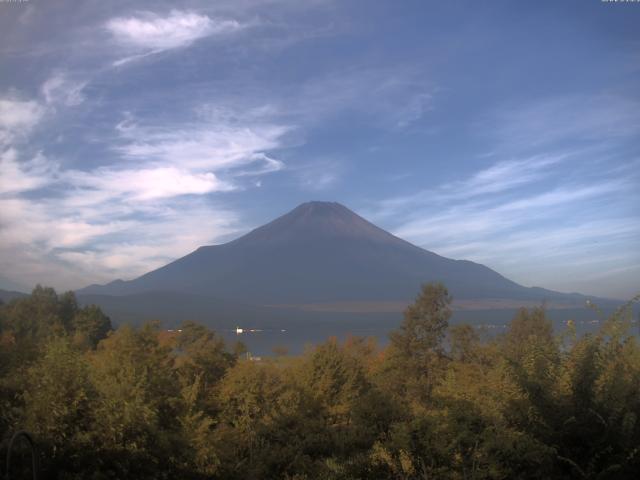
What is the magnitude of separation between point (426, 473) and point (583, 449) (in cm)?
242

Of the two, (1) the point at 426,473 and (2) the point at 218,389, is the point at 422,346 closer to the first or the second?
(2) the point at 218,389

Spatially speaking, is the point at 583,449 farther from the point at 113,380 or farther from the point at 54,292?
the point at 54,292

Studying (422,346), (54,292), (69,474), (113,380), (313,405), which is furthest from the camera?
(54,292)

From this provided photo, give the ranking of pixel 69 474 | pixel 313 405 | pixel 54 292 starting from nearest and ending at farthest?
pixel 69 474 → pixel 313 405 → pixel 54 292

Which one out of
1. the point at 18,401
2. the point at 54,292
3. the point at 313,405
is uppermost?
the point at 54,292

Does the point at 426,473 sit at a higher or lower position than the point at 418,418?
lower

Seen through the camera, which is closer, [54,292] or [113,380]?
[113,380]

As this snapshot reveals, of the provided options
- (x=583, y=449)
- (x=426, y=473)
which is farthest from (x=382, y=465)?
(x=583, y=449)

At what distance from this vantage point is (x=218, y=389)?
18.7 meters

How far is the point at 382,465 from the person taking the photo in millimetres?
9305

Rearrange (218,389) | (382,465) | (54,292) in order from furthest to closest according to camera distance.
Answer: (54,292), (218,389), (382,465)

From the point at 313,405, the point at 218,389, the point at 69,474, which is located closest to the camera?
the point at 69,474

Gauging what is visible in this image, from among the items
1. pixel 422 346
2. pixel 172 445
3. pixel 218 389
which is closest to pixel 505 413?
pixel 172 445

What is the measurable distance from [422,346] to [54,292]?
1495 inches
